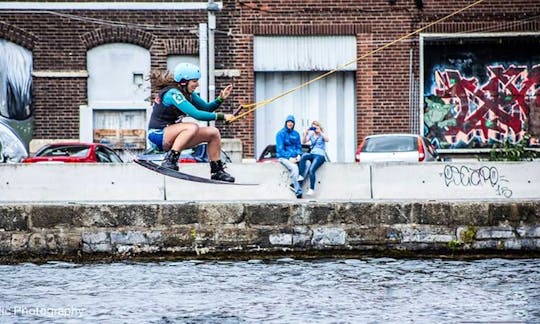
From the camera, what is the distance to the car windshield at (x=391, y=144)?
25578 millimetres

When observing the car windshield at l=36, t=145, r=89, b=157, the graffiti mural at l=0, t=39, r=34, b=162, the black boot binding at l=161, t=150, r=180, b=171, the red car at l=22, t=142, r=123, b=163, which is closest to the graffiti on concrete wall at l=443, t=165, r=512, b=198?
the black boot binding at l=161, t=150, r=180, b=171

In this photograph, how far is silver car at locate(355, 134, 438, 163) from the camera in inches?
992

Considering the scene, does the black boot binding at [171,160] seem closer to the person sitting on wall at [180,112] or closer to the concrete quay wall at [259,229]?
the person sitting on wall at [180,112]

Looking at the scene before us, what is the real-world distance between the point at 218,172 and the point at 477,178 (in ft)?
12.4

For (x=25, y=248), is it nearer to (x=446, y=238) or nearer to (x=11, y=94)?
(x=446, y=238)

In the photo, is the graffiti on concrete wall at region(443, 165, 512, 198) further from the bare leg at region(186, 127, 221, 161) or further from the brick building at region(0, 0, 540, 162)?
the brick building at region(0, 0, 540, 162)

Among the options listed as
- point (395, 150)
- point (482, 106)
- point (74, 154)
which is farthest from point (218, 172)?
point (482, 106)

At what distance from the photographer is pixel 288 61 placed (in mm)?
30578

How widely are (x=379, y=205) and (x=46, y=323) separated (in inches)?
244

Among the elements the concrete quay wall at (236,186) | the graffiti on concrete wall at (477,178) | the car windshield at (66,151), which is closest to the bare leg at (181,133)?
the concrete quay wall at (236,186)

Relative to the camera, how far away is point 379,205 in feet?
51.1

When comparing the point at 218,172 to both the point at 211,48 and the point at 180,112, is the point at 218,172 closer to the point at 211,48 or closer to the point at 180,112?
the point at 180,112

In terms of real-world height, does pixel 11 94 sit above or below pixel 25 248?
above

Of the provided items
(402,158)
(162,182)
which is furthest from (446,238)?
(402,158)
